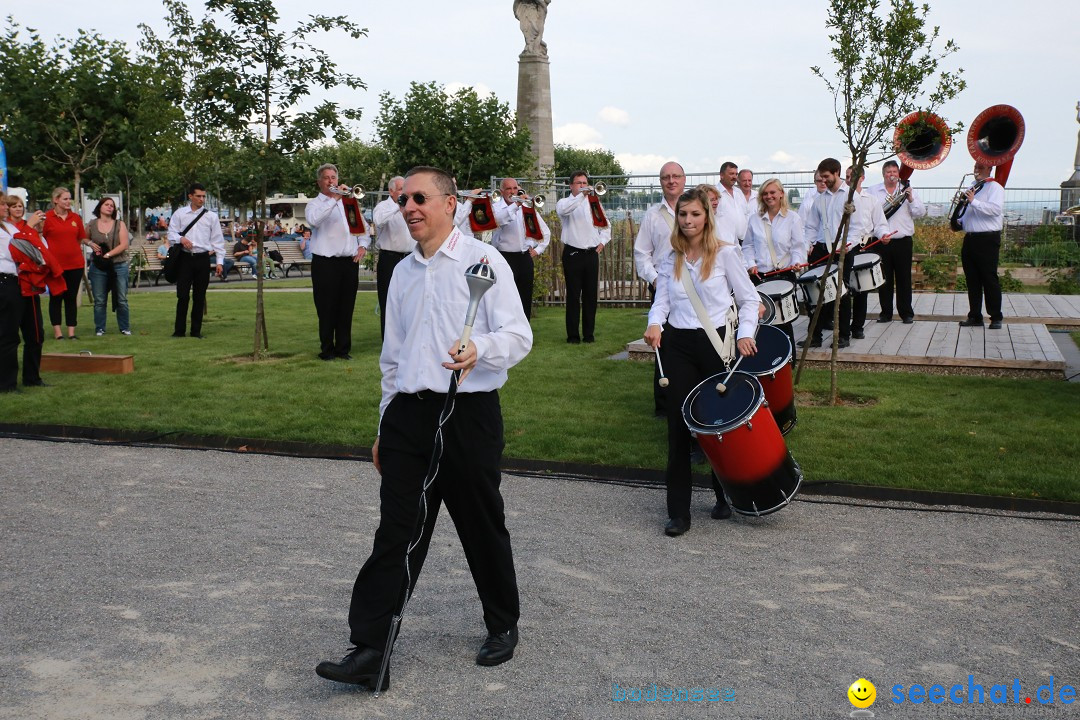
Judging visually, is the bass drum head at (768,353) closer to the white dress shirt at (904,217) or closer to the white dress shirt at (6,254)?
the white dress shirt at (904,217)

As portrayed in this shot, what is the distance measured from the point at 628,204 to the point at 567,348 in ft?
23.2

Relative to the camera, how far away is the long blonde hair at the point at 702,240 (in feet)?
22.0

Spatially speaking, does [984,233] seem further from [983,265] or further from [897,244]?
[897,244]

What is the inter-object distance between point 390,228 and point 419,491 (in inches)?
368

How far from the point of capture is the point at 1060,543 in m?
6.34

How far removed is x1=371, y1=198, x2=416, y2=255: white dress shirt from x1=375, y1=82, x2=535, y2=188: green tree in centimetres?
1820

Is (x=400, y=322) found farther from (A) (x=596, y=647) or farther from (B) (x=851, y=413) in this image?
(B) (x=851, y=413)

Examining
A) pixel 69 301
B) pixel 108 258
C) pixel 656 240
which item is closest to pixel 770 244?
pixel 656 240

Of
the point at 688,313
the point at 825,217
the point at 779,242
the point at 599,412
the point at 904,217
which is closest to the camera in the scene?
the point at 688,313

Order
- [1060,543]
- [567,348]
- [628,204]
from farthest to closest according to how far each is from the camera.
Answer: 1. [628,204]
2. [567,348]
3. [1060,543]

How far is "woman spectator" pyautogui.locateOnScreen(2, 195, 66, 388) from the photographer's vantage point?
1155 centimetres

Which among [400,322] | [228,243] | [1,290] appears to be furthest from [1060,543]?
[228,243]

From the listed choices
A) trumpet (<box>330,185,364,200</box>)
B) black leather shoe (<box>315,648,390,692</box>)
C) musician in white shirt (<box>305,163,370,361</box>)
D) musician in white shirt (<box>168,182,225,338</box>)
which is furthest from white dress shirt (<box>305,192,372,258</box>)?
A: black leather shoe (<box>315,648,390,692</box>)

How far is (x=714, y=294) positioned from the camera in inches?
267
